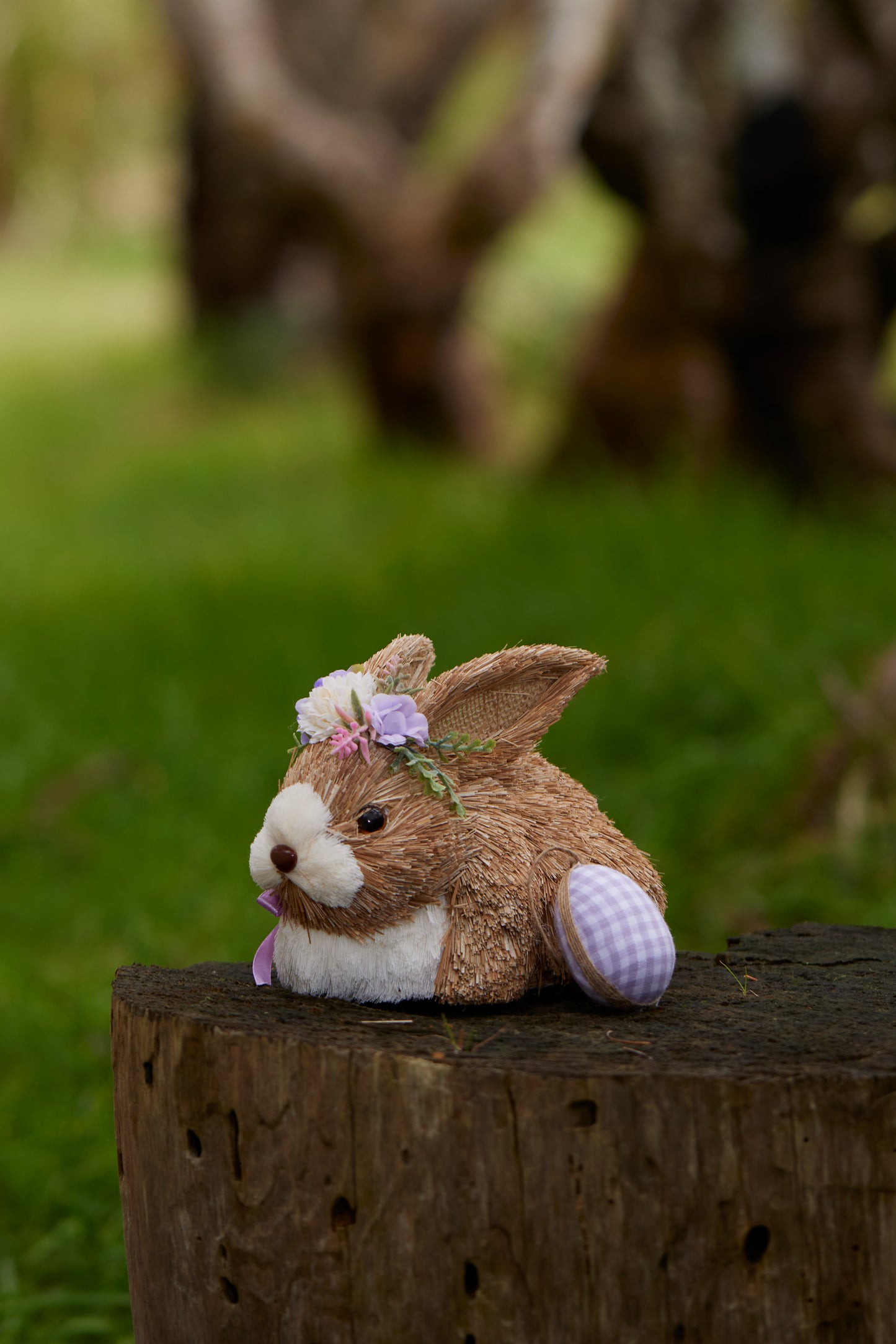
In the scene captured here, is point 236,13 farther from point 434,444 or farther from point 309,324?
point 309,324

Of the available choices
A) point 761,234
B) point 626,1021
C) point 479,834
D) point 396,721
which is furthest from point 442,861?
point 761,234

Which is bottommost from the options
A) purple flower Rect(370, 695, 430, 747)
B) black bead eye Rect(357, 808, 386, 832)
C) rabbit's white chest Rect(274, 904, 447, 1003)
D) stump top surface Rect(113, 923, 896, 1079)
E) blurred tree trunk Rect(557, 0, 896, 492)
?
stump top surface Rect(113, 923, 896, 1079)

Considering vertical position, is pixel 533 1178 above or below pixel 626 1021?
below

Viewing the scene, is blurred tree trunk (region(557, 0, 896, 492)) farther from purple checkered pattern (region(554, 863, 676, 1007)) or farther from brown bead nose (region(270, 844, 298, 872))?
brown bead nose (region(270, 844, 298, 872))

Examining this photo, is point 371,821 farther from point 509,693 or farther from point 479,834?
point 509,693

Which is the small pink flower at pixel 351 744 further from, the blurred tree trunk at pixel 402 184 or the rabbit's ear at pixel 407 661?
the blurred tree trunk at pixel 402 184

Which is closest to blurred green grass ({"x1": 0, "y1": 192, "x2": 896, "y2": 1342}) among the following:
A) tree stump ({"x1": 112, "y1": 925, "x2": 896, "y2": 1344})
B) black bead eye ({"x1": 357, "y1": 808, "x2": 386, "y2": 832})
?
black bead eye ({"x1": 357, "y1": 808, "x2": 386, "y2": 832})

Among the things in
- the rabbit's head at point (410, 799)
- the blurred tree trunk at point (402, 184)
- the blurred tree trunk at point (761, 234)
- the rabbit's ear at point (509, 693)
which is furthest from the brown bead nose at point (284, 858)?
the blurred tree trunk at point (402, 184)
